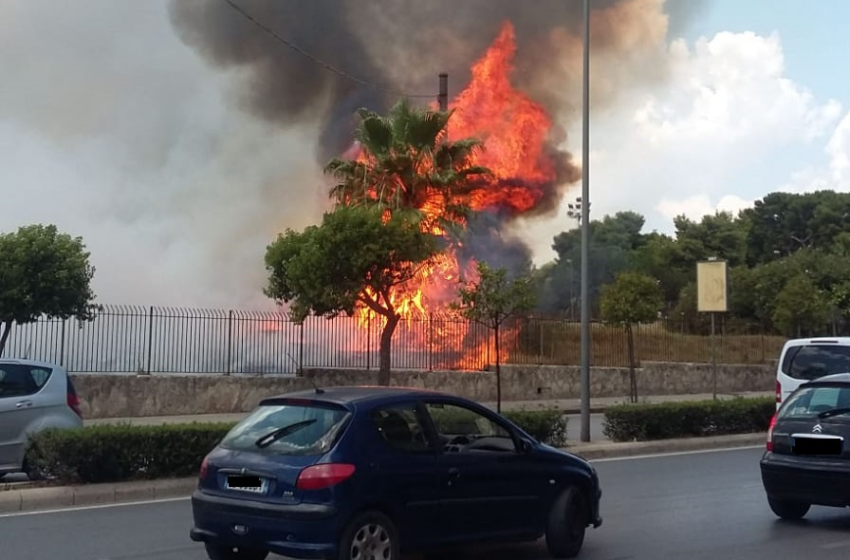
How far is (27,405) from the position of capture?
11656 mm

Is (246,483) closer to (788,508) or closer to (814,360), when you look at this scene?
(788,508)

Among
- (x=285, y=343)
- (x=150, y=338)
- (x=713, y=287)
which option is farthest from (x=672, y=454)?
(x=150, y=338)

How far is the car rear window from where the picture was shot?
11.7 m

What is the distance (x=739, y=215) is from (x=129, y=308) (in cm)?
6054

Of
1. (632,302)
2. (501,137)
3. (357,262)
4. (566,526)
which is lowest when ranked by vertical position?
(566,526)

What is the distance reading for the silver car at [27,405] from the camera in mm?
11367

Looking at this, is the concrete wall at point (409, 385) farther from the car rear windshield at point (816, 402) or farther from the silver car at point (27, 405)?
the car rear windshield at point (816, 402)

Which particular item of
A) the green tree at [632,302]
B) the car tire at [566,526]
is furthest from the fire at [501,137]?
the car tire at [566,526]

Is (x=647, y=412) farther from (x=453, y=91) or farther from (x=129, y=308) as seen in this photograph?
(x=453, y=91)

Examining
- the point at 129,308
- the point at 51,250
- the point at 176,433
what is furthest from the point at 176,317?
the point at 176,433

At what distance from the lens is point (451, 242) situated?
35.9 m

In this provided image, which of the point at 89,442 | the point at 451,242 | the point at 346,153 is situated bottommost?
the point at 89,442

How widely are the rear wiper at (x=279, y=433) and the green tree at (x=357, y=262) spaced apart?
15.0m

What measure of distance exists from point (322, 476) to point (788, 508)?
573 cm
